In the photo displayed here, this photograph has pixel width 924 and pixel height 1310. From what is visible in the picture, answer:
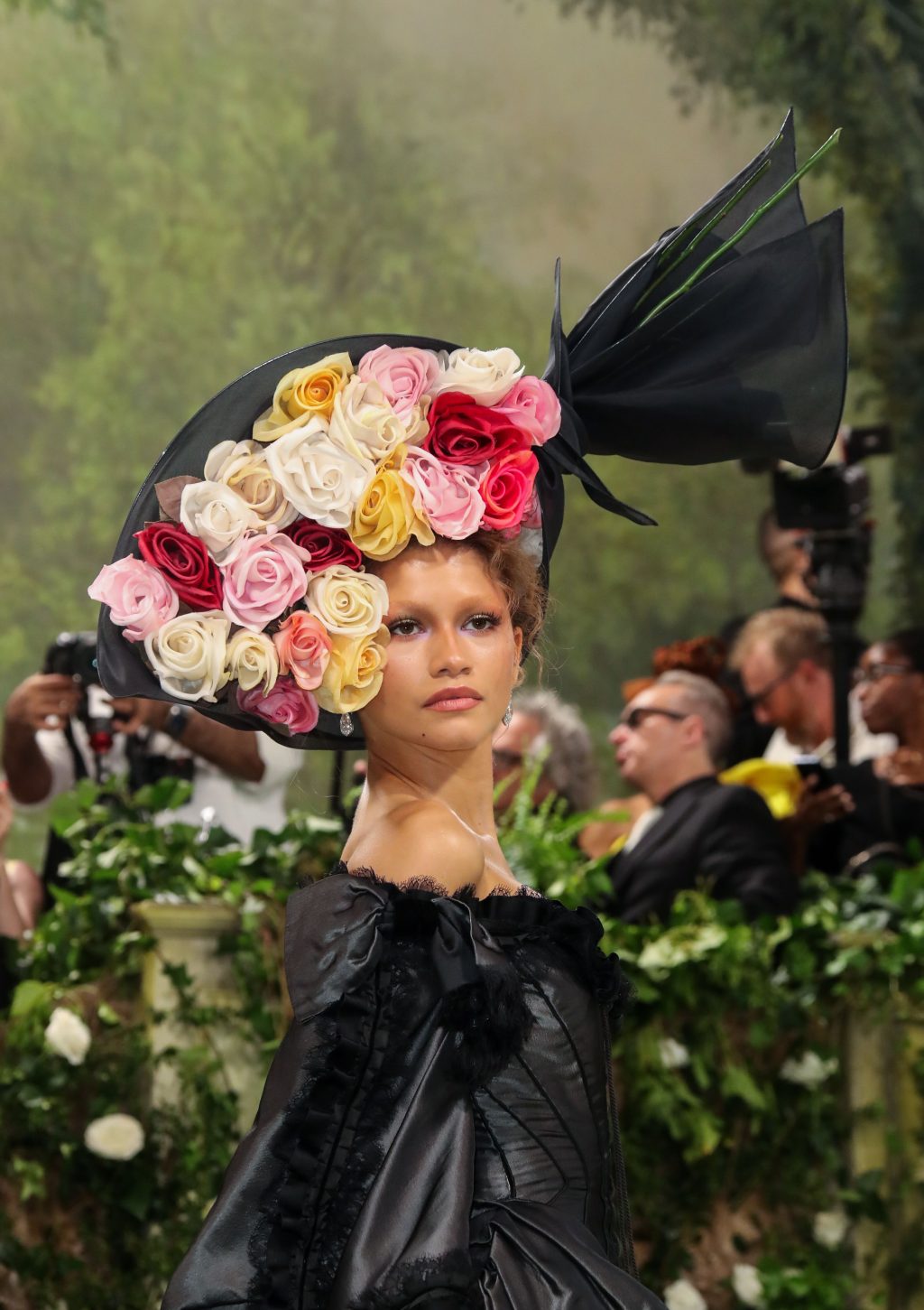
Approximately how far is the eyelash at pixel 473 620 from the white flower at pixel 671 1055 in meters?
1.90

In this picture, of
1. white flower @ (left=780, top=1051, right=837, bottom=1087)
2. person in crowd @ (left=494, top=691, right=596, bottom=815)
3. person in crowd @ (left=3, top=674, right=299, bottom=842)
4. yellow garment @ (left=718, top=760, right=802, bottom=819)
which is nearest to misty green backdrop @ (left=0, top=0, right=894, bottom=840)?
person in crowd @ (left=494, top=691, right=596, bottom=815)

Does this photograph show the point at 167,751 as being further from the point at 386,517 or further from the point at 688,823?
the point at 386,517

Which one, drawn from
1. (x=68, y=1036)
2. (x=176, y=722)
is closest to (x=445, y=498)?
(x=68, y=1036)

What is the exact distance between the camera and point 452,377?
197 cm

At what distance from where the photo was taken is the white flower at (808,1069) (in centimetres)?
373

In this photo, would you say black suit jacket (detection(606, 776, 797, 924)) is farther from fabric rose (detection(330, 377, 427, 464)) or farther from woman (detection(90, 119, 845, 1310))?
fabric rose (detection(330, 377, 427, 464))

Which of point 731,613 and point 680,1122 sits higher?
point 731,613

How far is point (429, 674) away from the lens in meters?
1.95

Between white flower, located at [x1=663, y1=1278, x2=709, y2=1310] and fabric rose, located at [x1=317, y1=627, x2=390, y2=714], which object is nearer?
fabric rose, located at [x1=317, y1=627, x2=390, y2=714]

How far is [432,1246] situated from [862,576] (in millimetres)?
4055

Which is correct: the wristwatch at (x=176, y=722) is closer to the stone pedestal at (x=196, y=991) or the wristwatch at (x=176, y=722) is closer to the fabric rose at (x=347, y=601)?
the stone pedestal at (x=196, y=991)

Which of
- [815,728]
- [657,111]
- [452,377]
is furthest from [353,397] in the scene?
[657,111]

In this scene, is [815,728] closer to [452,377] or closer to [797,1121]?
[797,1121]

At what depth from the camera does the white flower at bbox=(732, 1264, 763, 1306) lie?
11.9 ft
